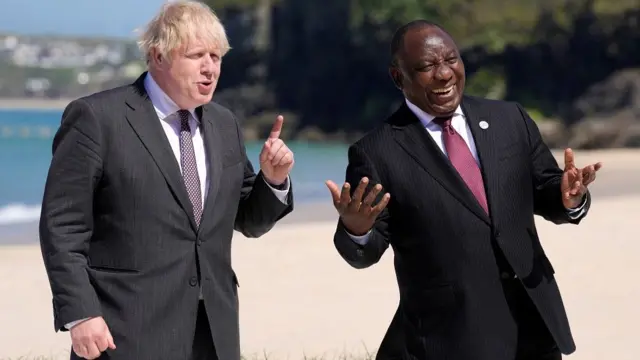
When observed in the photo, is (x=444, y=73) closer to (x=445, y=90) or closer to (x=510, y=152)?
(x=445, y=90)

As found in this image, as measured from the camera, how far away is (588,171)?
394 cm

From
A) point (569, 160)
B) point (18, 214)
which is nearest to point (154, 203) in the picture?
point (569, 160)

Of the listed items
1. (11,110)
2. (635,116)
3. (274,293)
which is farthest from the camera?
(11,110)

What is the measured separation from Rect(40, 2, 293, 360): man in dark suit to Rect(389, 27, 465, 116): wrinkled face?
0.51 m

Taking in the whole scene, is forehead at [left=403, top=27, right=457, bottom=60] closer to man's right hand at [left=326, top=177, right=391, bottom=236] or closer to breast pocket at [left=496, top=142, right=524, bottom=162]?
breast pocket at [left=496, top=142, right=524, bottom=162]

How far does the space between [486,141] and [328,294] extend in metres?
6.52

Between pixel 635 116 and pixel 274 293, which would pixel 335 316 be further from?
pixel 635 116

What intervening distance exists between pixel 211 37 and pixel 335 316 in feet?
19.2

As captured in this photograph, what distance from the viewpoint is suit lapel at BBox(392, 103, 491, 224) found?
4.02 metres

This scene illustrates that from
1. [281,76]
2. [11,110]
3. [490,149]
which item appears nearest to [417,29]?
[490,149]

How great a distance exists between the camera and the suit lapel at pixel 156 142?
3.87 metres

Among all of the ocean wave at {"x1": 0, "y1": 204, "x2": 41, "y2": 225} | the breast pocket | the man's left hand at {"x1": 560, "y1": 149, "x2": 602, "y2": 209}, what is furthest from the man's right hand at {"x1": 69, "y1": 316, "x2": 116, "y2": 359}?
the ocean wave at {"x1": 0, "y1": 204, "x2": 41, "y2": 225}

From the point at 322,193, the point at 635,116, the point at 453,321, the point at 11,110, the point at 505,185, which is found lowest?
the point at 453,321

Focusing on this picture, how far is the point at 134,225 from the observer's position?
384 cm
